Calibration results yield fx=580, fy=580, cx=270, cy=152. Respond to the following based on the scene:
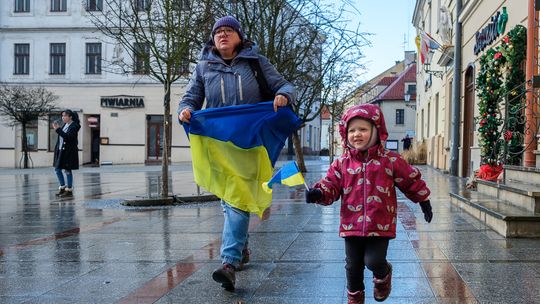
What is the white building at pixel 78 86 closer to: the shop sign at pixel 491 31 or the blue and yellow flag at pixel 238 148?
the shop sign at pixel 491 31

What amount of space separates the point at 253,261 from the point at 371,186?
2.18m

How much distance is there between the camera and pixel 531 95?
9156mm

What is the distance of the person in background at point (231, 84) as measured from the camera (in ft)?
15.1

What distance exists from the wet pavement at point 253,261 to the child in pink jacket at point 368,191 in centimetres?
53

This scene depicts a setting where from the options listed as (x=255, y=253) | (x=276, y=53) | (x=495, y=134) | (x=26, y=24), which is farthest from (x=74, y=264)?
(x=26, y=24)

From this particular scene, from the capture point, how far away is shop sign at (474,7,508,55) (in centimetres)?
1316

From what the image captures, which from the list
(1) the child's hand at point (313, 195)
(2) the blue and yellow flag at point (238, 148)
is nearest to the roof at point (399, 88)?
(2) the blue and yellow flag at point (238, 148)

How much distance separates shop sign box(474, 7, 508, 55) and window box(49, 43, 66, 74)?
30564 mm

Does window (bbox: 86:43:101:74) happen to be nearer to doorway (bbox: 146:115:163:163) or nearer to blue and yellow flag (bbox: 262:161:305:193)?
doorway (bbox: 146:115:163:163)

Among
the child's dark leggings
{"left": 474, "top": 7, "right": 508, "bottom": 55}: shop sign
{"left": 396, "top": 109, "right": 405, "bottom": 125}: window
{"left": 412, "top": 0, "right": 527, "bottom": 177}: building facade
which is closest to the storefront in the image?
{"left": 412, "top": 0, "right": 527, "bottom": 177}: building facade

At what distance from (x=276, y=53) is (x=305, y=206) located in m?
9.66

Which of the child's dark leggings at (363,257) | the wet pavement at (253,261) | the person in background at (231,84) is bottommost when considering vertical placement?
the wet pavement at (253,261)

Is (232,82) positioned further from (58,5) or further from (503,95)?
(58,5)

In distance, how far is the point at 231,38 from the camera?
15.6 feet
